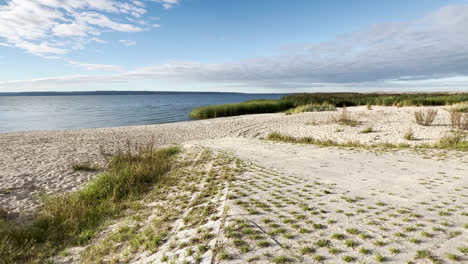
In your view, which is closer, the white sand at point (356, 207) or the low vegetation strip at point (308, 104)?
the white sand at point (356, 207)

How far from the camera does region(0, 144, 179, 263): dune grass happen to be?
214 inches

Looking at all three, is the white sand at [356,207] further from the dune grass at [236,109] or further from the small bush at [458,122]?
the dune grass at [236,109]

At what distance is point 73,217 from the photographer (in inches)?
267

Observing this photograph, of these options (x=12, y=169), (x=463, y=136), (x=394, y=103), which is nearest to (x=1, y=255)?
(x=12, y=169)

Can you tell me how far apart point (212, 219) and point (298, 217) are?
1701 millimetres

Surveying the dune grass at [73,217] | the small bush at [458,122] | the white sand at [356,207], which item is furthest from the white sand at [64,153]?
the white sand at [356,207]

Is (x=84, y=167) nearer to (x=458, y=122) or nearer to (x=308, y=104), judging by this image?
(x=458, y=122)

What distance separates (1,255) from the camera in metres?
5.10

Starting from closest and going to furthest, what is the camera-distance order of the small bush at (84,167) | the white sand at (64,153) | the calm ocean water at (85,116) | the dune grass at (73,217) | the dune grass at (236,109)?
the dune grass at (73,217)
the white sand at (64,153)
the small bush at (84,167)
the calm ocean water at (85,116)
the dune grass at (236,109)

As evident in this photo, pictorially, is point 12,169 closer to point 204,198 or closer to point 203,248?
point 204,198

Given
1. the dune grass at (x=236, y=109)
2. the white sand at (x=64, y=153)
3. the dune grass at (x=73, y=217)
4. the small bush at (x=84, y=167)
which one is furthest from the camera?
the dune grass at (x=236, y=109)

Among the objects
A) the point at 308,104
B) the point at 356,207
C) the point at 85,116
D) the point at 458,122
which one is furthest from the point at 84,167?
the point at 85,116

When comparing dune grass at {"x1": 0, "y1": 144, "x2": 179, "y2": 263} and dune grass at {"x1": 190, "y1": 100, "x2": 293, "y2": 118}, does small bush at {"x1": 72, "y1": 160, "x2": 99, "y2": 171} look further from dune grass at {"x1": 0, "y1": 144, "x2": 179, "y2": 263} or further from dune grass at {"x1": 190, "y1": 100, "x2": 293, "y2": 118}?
dune grass at {"x1": 190, "y1": 100, "x2": 293, "y2": 118}

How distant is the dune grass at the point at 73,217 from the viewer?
543 cm
